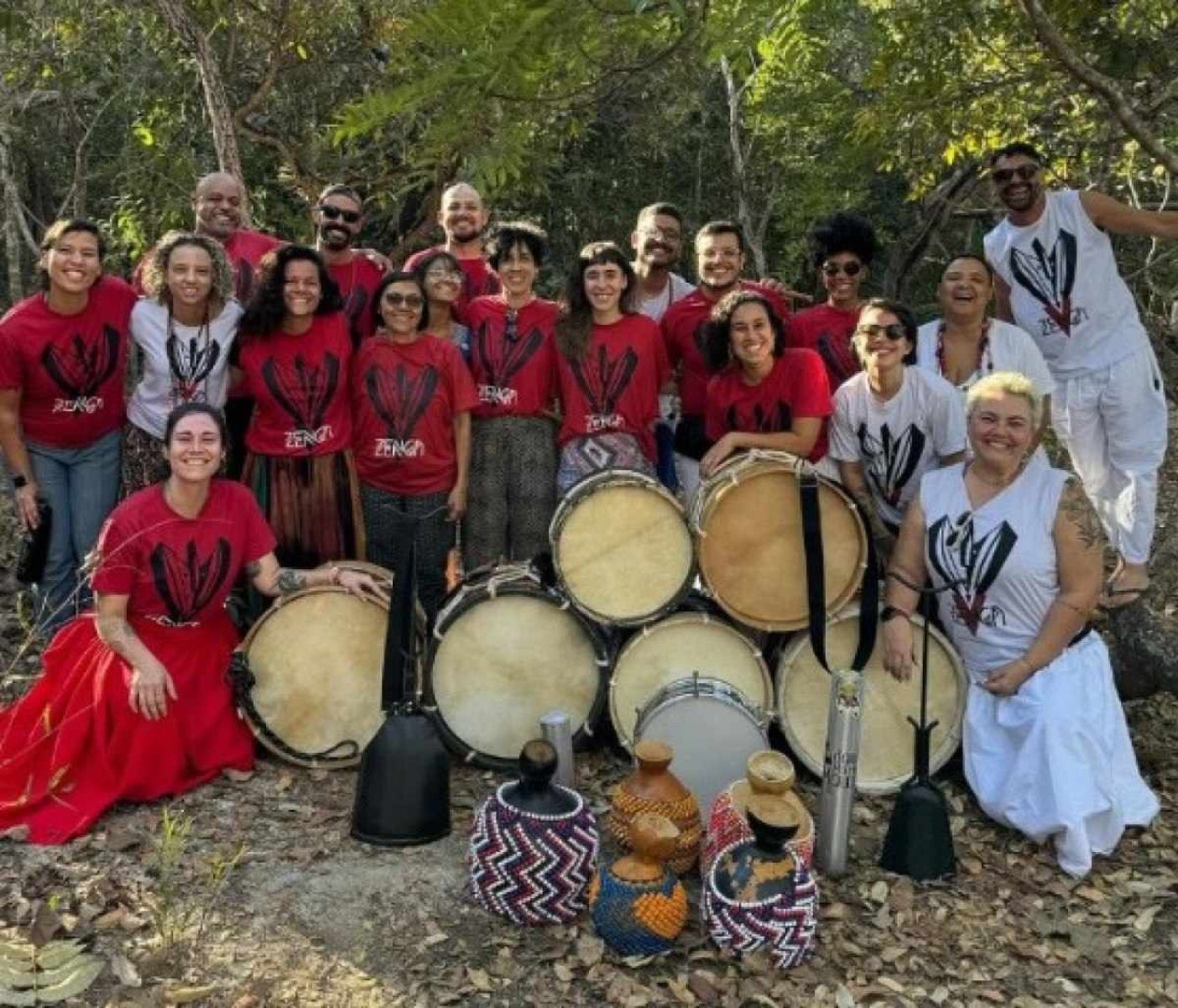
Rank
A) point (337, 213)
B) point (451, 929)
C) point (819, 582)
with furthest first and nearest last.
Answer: point (337, 213), point (819, 582), point (451, 929)

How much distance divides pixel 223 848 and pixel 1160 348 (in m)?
7.64

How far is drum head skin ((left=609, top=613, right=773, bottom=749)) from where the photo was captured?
4.47m

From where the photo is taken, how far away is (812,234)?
18.0 feet

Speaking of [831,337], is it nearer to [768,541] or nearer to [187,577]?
[768,541]

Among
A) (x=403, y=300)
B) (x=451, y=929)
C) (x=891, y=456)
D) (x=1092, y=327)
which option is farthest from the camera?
(x=1092, y=327)

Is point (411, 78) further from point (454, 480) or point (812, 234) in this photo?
point (812, 234)

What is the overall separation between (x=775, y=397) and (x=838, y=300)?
2.80 feet

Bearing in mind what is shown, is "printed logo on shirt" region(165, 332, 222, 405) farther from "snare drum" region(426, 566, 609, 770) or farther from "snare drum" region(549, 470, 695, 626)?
"snare drum" region(549, 470, 695, 626)

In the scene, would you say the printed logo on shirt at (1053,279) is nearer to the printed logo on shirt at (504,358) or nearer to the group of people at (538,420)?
the group of people at (538,420)

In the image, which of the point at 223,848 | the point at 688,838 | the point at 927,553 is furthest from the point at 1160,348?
the point at 223,848

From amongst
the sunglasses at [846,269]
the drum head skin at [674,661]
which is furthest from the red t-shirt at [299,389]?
the sunglasses at [846,269]

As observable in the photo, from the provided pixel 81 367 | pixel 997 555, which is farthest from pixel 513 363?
pixel 997 555

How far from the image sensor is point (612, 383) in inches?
197

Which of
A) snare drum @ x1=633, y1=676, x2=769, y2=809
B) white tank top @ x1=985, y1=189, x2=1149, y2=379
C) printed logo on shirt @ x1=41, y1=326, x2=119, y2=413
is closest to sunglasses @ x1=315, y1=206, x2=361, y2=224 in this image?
printed logo on shirt @ x1=41, y1=326, x2=119, y2=413
